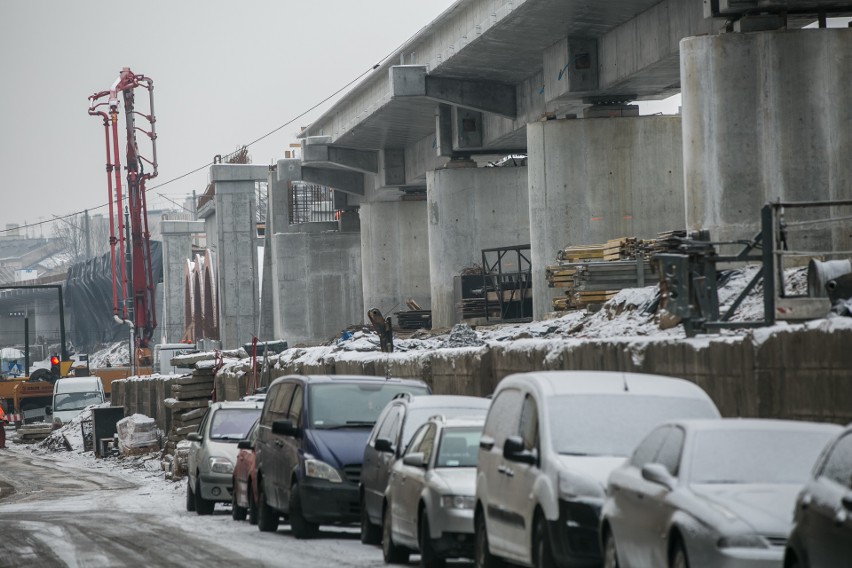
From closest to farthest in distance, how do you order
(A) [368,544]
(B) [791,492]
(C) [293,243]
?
(B) [791,492] < (A) [368,544] < (C) [293,243]

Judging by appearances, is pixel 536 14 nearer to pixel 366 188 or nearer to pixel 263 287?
pixel 366 188

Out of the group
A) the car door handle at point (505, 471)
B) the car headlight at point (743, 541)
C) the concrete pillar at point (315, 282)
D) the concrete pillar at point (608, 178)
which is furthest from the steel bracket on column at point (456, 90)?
the car headlight at point (743, 541)

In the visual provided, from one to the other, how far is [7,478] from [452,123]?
18.0m

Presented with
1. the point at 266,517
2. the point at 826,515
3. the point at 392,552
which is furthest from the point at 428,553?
the point at 826,515

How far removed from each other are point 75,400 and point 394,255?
13.8 m

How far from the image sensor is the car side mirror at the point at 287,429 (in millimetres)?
17906

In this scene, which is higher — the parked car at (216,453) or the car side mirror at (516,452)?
the car side mirror at (516,452)

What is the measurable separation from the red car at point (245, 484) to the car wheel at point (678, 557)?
11.5m

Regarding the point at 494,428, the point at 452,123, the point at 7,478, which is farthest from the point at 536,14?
the point at 494,428

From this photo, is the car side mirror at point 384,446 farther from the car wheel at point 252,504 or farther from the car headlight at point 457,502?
the car wheel at point 252,504

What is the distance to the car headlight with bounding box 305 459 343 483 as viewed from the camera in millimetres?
17453

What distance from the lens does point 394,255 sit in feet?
207

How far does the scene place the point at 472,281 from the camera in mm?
49469

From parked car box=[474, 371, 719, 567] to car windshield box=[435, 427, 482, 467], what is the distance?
1.57 metres
